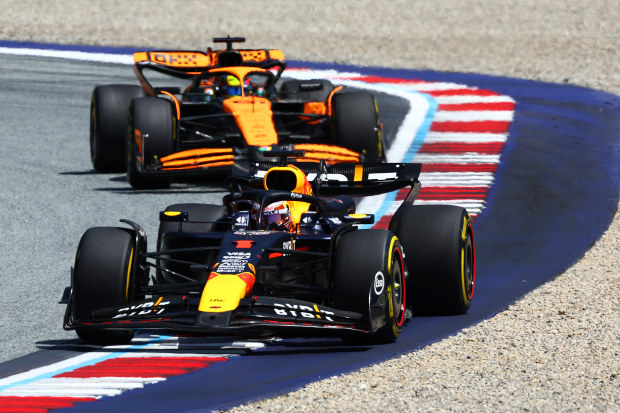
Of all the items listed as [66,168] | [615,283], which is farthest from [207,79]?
[615,283]

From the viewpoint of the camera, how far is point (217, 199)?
15.4 metres

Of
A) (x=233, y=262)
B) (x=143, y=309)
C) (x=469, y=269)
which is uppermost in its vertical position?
(x=233, y=262)

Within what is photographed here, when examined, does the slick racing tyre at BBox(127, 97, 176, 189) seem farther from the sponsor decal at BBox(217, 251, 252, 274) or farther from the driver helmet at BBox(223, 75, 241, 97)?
the sponsor decal at BBox(217, 251, 252, 274)

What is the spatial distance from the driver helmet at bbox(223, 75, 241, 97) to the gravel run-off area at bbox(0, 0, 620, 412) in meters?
5.55

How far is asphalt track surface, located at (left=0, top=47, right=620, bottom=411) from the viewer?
8484mm

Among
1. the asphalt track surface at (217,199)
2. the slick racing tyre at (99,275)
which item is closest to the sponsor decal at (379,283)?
the asphalt track surface at (217,199)

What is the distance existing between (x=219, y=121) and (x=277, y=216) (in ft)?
24.3

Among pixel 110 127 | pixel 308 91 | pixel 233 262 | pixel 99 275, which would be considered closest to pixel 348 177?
pixel 233 262

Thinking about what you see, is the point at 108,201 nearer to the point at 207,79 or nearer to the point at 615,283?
the point at 207,79

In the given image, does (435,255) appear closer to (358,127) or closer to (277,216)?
(277,216)

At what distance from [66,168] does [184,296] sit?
9183mm

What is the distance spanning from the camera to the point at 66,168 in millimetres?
17531

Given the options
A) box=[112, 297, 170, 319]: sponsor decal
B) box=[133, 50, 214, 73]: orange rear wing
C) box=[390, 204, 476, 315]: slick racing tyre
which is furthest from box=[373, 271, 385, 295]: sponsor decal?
box=[133, 50, 214, 73]: orange rear wing

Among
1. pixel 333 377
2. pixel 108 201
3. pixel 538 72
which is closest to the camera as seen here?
pixel 333 377
